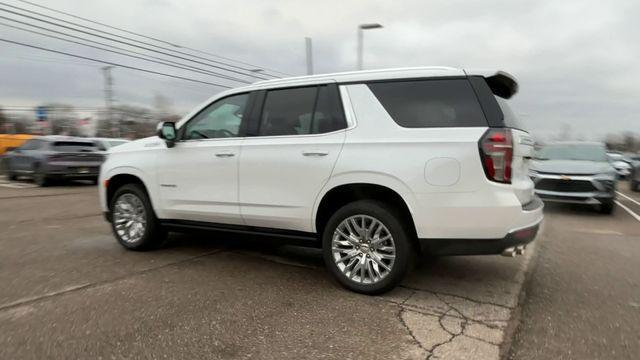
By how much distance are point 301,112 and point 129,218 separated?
2.65 m

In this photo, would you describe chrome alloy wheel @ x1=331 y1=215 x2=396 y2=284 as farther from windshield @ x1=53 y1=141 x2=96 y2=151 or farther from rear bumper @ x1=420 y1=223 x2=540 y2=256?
windshield @ x1=53 y1=141 x2=96 y2=151

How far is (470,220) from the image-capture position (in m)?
3.65

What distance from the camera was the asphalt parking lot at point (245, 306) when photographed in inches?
122

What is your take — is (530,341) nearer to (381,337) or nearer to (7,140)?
(381,337)

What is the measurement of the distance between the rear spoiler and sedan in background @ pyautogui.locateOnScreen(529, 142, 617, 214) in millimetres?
5495

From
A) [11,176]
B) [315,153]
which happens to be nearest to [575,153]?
[315,153]

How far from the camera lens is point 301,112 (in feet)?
14.7

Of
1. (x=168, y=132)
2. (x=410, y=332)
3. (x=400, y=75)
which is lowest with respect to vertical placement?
(x=410, y=332)

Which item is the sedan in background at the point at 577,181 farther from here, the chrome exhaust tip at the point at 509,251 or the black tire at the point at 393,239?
the black tire at the point at 393,239

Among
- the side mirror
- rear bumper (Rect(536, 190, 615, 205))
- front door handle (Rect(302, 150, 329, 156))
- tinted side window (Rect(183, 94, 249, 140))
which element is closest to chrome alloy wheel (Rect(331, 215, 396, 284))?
front door handle (Rect(302, 150, 329, 156))

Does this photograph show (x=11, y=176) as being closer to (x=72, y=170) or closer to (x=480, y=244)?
(x=72, y=170)

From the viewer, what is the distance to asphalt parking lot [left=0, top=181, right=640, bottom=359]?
3098 mm

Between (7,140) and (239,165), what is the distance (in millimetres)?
23661

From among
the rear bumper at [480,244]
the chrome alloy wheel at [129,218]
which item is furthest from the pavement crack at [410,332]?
the chrome alloy wheel at [129,218]
